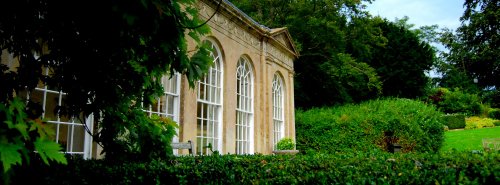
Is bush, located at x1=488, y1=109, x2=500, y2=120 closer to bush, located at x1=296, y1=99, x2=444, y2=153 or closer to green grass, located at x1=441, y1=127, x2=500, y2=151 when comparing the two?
green grass, located at x1=441, y1=127, x2=500, y2=151

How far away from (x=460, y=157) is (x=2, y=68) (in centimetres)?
506

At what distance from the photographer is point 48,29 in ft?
13.4

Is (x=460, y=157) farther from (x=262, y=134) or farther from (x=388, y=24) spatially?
(x=388, y=24)

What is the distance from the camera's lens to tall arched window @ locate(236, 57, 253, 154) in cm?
1351

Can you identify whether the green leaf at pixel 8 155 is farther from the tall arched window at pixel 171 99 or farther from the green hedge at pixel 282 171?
the tall arched window at pixel 171 99

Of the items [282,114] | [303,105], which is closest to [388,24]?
[303,105]

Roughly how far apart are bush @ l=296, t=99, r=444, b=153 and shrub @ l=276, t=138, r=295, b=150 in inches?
134

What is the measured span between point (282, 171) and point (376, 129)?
1415cm

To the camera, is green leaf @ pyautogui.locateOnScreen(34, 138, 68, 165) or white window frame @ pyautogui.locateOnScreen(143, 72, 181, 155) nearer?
green leaf @ pyautogui.locateOnScreen(34, 138, 68, 165)

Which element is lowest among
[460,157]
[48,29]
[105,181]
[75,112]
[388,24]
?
[105,181]

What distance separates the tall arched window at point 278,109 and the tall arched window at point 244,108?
2301 millimetres

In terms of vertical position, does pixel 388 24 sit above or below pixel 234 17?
above

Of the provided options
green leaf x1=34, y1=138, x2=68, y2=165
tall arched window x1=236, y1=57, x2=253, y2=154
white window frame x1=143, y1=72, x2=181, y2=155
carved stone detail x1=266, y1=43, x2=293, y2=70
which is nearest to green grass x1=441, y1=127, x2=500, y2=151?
carved stone detail x1=266, y1=43, x2=293, y2=70

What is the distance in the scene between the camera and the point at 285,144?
1529 cm
